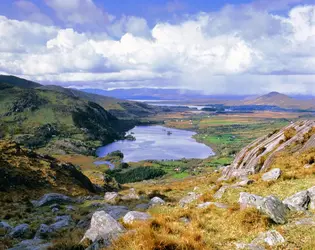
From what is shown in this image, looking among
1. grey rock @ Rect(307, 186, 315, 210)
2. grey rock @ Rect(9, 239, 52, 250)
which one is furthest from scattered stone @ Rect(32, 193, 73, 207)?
grey rock @ Rect(307, 186, 315, 210)

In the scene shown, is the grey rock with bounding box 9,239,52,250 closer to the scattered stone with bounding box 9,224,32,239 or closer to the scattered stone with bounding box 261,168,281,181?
the scattered stone with bounding box 9,224,32,239

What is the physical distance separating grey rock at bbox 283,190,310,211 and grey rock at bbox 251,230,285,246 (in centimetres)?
383

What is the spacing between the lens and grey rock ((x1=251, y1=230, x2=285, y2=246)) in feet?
38.3

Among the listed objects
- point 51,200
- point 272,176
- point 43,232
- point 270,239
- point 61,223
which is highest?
point 270,239

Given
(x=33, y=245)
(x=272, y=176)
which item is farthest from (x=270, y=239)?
(x=272, y=176)

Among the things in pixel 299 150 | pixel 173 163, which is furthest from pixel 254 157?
pixel 173 163

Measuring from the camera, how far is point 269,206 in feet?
47.8

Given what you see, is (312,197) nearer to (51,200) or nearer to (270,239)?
(270,239)

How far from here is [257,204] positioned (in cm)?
1493

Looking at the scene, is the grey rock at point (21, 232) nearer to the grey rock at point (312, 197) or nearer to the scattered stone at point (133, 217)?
the scattered stone at point (133, 217)

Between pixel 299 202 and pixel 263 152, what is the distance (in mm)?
21305

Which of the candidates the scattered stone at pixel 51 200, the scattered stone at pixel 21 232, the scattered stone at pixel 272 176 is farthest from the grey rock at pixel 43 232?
the scattered stone at pixel 272 176

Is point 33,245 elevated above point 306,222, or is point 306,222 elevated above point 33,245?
point 306,222

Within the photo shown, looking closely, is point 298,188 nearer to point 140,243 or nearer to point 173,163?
point 140,243
